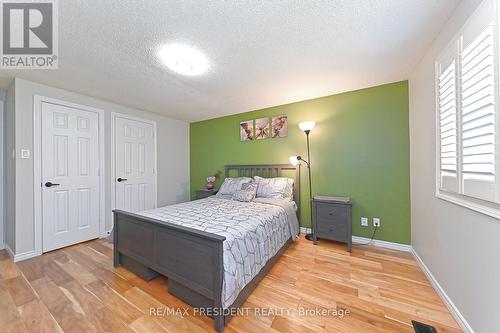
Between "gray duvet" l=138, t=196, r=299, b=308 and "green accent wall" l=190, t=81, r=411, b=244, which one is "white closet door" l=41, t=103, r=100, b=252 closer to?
"gray duvet" l=138, t=196, r=299, b=308

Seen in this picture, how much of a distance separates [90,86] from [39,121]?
787 millimetres

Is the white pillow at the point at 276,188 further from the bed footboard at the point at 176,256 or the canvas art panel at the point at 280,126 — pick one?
the bed footboard at the point at 176,256

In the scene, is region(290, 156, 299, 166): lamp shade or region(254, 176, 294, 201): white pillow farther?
region(290, 156, 299, 166): lamp shade

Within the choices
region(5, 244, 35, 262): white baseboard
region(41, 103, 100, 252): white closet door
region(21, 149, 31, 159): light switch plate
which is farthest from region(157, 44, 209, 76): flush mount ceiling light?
region(5, 244, 35, 262): white baseboard

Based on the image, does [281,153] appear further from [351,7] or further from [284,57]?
[351,7]

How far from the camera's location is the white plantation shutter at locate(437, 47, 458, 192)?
4.69ft

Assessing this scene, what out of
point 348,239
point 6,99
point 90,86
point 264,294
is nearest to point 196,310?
point 264,294

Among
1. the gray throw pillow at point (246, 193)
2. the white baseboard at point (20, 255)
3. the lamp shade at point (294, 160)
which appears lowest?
the white baseboard at point (20, 255)

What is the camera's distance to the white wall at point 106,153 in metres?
2.38

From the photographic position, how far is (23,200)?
7.89ft

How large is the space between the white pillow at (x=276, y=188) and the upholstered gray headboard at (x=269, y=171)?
0.15 metres

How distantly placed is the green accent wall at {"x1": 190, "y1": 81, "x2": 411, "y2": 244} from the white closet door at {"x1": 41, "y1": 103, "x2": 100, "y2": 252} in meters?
2.89

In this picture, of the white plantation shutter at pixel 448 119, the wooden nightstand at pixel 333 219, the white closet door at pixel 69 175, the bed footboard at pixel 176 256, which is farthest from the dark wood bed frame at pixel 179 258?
the white plantation shutter at pixel 448 119

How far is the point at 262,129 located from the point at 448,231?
9.14 ft
